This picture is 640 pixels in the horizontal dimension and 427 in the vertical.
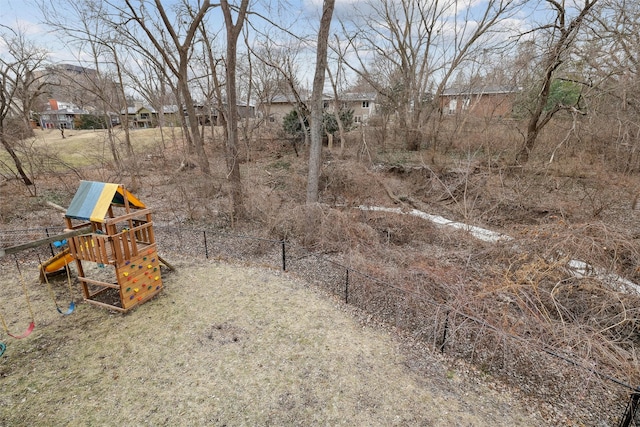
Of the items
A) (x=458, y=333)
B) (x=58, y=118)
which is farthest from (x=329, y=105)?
(x=58, y=118)

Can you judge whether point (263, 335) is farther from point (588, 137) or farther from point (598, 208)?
point (588, 137)

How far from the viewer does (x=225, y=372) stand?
12.8 feet

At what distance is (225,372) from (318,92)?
24.3 ft

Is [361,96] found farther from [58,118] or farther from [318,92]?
[58,118]

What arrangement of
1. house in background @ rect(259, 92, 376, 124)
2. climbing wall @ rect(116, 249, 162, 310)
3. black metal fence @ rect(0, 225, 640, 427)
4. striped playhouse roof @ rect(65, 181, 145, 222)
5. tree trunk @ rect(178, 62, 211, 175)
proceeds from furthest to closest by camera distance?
house in background @ rect(259, 92, 376, 124), tree trunk @ rect(178, 62, 211, 175), climbing wall @ rect(116, 249, 162, 310), striped playhouse roof @ rect(65, 181, 145, 222), black metal fence @ rect(0, 225, 640, 427)

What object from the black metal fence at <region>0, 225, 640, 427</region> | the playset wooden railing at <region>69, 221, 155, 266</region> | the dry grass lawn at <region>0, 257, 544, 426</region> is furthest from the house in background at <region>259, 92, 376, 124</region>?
the dry grass lawn at <region>0, 257, 544, 426</region>

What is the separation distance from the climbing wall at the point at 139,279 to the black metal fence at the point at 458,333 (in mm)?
1533

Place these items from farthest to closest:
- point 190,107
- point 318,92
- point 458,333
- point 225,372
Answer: point 190,107 < point 318,92 < point 458,333 < point 225,372

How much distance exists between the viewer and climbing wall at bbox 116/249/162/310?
4.97 m

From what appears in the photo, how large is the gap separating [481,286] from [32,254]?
10.00 m

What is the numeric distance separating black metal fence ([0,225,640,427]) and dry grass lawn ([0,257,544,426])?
39cm

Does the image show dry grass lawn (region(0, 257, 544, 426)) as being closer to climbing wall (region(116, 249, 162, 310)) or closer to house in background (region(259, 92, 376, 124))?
climbing wall (region(116, 249, 162, 310))

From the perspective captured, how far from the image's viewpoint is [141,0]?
10.3 m

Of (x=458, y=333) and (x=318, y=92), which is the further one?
(x=318, y=92)
